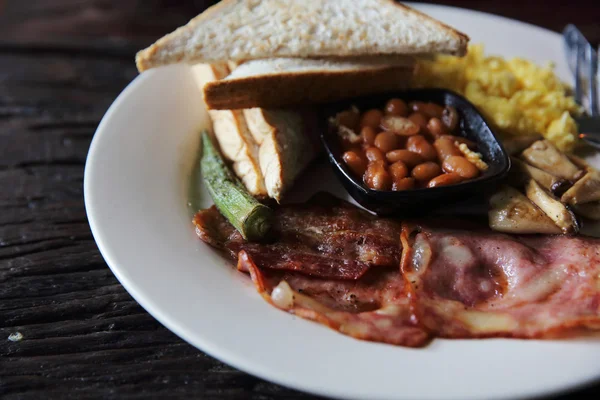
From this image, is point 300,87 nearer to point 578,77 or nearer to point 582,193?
point 582,193

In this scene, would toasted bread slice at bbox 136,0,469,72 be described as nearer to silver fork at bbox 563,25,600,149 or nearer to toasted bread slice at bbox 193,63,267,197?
toasted bread slice at bbox 193,63,267,197

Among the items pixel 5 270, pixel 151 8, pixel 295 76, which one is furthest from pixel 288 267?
pixel 151 8

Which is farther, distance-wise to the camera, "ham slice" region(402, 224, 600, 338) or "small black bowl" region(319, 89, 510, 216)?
"small black bowl" region(319, 89, 510, 216)

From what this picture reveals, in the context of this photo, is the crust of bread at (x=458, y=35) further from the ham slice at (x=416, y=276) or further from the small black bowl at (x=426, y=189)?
the ham slice at (x=416, y=276)

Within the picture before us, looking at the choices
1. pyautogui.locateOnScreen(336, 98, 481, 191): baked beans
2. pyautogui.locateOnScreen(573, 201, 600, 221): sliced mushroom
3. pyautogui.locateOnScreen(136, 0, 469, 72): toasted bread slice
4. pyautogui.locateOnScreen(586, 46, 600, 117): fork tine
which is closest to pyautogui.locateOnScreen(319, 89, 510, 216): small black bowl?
pyautogui.locateOnScreen(336, 98, 481, 191): baked beans

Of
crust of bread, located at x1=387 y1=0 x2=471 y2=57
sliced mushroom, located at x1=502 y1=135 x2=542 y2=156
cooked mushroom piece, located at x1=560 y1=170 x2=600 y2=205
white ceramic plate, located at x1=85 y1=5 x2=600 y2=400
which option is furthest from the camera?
crust of bread, located at x1=387 y1=0 x2=471 y2=57

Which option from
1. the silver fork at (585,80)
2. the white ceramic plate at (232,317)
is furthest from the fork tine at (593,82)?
the white ceramic plate at (232,317)

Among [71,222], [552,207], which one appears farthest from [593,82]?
[71,222]
